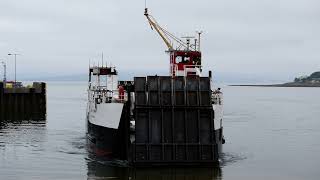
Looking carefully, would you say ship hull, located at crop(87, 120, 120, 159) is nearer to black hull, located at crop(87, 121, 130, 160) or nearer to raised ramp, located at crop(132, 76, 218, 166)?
black hull, located at crop(87, 121, 130, 160)

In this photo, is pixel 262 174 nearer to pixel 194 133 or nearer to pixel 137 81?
pixel 194 133

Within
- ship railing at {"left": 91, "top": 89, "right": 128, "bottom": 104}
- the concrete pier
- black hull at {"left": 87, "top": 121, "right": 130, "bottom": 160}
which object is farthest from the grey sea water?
the concrete pier

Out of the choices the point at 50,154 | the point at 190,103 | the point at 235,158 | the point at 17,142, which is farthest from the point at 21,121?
the point at 190,103

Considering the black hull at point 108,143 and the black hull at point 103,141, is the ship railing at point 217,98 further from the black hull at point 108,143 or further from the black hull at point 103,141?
the black hull at point 103,141

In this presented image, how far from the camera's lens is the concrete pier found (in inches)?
2857

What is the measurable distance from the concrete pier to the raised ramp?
45.5 meters

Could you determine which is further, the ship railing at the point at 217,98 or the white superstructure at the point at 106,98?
the ship railing at the point at 217,98

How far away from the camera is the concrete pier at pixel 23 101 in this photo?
2857 inches

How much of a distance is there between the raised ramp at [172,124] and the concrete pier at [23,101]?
149 ft

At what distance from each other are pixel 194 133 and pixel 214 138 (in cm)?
113

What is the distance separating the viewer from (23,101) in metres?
73.8

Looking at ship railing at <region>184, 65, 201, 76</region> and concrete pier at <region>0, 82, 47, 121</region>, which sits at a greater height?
ship railing at <region>184, 65, 201, 76</region>

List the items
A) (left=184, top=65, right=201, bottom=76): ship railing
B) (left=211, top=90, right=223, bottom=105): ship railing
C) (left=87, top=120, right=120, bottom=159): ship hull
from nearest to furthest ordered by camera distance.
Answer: (left=87, top=120, right=120, bottom=159): ship hull
(left=211, top=90, right=223, bottom=105): ship railing
(left=184, top=65, right=201, bottom=76): ship railing

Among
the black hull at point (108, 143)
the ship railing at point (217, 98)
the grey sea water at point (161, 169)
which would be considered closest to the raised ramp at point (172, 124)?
the grey sea water at point (161, 169)
